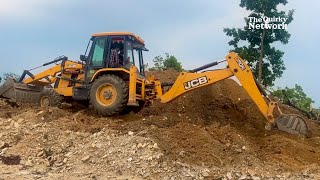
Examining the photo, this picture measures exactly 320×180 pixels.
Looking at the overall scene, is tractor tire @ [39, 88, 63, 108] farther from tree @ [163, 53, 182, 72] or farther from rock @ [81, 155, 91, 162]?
tree @ [163, 53, 182, 72]

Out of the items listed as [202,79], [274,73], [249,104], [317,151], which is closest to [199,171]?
[317,151]

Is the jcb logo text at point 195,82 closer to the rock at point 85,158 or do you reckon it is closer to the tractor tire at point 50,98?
the rock at point 85,158

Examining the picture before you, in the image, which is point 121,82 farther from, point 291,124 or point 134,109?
point 291,124

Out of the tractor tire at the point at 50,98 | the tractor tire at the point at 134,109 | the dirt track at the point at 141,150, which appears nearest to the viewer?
the dirt track at the point at 141,150

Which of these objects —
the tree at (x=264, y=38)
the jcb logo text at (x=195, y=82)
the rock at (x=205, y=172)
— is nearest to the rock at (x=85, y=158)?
the rock at (x=205, y=172)

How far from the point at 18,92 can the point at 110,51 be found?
360 cm

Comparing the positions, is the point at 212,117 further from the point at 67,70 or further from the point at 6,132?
the point at 6,132

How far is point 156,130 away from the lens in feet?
29.3

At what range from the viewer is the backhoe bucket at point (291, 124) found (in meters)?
9.57

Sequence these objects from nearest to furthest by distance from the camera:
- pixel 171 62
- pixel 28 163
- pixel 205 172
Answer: pixel 205 172, pixel 28 163, pixel 171 62

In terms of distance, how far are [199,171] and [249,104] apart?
630 centimetres

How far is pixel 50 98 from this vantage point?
1225 centimetres

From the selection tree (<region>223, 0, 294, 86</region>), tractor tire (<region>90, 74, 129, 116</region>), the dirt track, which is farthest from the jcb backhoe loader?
tree (<region>223, 0, 294, 86</region>)

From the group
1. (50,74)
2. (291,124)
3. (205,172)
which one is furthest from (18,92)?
(291,124)
